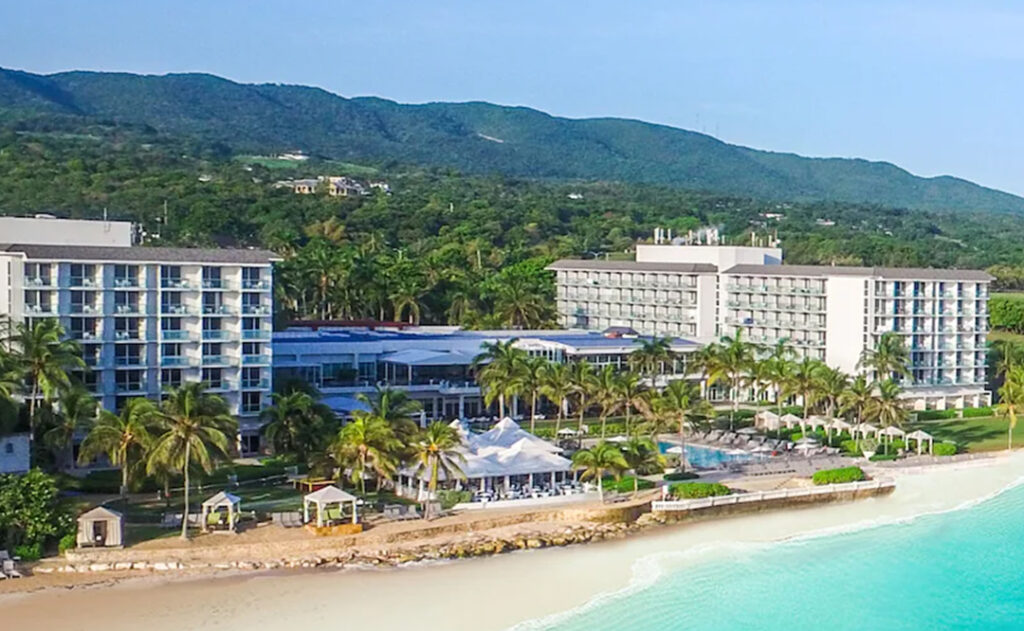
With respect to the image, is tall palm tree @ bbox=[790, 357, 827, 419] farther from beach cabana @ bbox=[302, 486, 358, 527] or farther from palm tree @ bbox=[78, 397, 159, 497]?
palm tree @ bbox=[78, 397, 159, 497]

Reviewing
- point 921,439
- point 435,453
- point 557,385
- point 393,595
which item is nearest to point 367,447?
point 435,453

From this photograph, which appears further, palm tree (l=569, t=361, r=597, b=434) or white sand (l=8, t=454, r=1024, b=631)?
palm tree (l=569, t=361, r=597, b=434)

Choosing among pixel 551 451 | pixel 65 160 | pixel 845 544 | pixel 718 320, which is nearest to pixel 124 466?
pixel 551 451

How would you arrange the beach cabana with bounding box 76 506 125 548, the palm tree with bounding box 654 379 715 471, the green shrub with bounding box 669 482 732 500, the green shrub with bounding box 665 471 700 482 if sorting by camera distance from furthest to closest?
the palm tree with bounding box 654 379 715 471
the green shrub with bounding box 665 471 700 482
the green shrub with bounding box 669 482 732 500
the beach cabana with bounding box 76 506 125 548

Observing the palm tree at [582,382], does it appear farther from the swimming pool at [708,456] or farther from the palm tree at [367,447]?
the palm tree at [367,447]

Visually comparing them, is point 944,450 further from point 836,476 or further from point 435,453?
point 435,453

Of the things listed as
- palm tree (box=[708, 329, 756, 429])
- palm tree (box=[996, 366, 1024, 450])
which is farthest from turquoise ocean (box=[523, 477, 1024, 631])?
palm tree (box=[708, 329, 756, 429])

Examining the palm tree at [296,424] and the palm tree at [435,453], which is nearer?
the palm tree at [435,453]

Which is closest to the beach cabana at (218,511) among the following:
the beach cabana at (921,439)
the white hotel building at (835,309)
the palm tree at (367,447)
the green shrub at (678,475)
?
the palm tree at (367,447)
